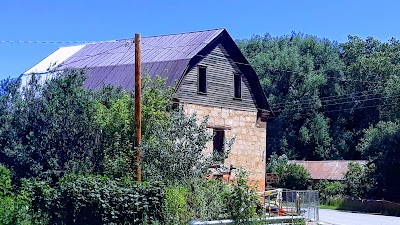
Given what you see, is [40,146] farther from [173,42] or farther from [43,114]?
[173,42]

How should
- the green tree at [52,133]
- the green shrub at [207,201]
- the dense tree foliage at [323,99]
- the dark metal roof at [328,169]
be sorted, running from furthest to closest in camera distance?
the dense tree foliage at [323,99], the dark metal roof at [328,169], the green tree at [52,133], the green shrub at [207,201]

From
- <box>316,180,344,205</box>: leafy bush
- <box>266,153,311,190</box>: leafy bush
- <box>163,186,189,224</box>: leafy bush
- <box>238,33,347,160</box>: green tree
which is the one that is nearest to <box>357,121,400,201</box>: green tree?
A: <box>316,180,344,205</box>: leafy bush

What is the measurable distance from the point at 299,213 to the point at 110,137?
27.8 feet

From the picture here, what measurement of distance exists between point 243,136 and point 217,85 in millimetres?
3330

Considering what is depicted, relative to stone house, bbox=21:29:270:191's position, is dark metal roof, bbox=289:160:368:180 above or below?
below

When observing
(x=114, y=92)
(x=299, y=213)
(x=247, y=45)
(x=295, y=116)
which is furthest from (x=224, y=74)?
(x=247, y=45)

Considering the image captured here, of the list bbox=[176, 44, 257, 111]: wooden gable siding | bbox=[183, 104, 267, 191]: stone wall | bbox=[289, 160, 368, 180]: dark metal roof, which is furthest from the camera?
bbox=[289, 160, 368, 180]: dark metal roof

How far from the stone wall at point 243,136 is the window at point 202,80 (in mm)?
920

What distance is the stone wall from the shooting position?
113 feet

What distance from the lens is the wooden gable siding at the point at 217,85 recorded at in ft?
109

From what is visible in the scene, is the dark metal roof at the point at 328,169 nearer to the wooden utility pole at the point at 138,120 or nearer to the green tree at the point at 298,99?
the green tree at the point at 298,99

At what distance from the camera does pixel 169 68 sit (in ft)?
109

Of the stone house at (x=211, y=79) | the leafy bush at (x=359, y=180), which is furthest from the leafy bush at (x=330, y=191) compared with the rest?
the stone house at (x=211, y=79)

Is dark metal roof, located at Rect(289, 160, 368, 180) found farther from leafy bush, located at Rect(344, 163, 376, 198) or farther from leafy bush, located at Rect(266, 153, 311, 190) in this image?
leafy bush, located at Rect(344, 163, 376, 198)
